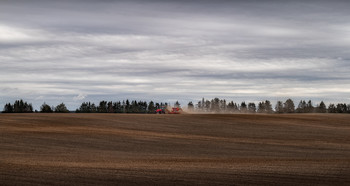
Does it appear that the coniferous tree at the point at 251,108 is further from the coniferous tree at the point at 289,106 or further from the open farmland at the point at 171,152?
the open farmland at the point at 171,152

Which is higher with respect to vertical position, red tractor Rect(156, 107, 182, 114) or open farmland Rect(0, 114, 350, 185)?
red tractor Rect(156, 107, 182, 114)

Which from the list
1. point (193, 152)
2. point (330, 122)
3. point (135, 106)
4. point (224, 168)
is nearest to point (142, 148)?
point (193, 152)

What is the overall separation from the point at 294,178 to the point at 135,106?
103443mm

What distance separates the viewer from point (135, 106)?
115875 mm

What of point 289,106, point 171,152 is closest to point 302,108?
point 289,106

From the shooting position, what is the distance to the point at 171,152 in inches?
870

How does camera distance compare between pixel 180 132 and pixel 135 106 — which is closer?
pixel 180 132

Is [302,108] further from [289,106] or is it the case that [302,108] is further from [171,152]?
[171,152]

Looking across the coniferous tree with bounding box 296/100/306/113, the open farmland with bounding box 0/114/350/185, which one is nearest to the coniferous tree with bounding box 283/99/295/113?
the coniferous tree with bounding box 296/100/306/113

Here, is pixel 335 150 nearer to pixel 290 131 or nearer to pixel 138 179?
pixel 290 131

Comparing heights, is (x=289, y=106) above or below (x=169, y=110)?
above

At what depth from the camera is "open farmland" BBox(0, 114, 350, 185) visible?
13094 mm

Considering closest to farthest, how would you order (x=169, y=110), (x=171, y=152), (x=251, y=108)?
(x=171, y=152)
(x=169, y=110)
(x=251, y=108)

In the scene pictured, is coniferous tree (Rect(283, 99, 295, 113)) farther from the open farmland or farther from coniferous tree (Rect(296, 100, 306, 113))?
the open farmland
